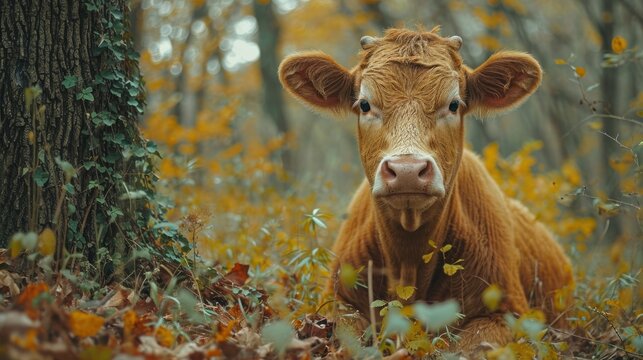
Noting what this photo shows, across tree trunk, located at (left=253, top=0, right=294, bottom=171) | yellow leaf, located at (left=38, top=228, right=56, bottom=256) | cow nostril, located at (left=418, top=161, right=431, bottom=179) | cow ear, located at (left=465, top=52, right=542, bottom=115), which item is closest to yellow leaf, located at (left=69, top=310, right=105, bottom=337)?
yellow leaf, located at (left=38, top=228, right=56, bottom=256)

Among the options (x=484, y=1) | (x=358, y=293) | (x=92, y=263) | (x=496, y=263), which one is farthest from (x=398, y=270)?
(x=484, y=1)

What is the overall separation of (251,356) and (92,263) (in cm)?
139

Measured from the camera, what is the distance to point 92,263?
12.4 ft

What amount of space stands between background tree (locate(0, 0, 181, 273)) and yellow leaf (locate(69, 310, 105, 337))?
36.9 inches

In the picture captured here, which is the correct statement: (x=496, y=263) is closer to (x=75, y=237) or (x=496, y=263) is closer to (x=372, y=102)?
(x=372, y=102)

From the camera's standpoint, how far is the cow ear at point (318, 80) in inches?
204

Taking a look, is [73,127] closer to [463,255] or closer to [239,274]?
[239,274]

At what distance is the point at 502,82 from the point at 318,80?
4.50 ft

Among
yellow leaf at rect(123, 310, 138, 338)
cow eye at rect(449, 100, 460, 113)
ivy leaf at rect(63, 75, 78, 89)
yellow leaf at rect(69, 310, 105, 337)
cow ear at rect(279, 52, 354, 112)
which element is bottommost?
yellow leaf at rect(123, 310, 138, 338)

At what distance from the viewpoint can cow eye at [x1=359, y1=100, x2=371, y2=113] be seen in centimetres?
488

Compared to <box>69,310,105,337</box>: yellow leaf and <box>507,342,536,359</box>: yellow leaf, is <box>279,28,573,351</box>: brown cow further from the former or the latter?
<box>69,310,105,337</box>: yellow leaf

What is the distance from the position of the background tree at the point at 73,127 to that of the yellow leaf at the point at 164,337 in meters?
0.78

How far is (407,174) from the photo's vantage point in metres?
4.01

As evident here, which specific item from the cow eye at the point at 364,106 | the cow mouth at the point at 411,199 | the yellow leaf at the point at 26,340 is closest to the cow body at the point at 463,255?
the cow mouth at the point at 411,199
